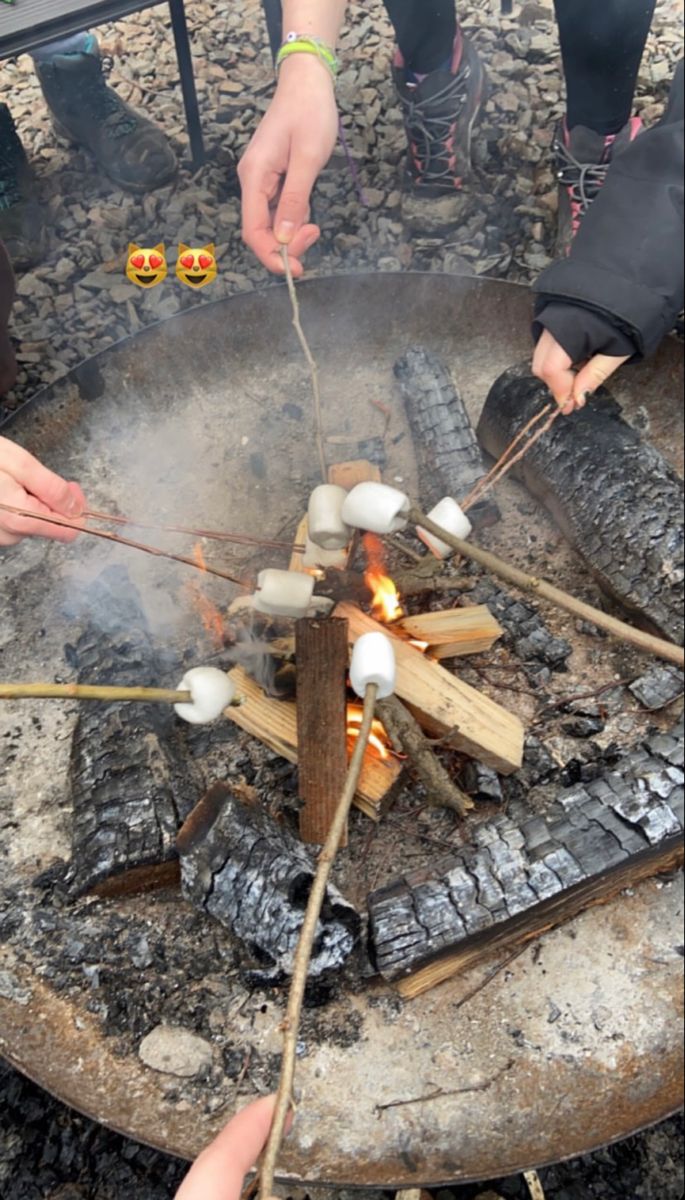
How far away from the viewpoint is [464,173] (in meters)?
4.34

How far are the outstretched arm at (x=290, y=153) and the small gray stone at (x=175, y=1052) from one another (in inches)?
84.4

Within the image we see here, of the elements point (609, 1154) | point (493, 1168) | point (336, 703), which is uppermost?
point (336, 703)

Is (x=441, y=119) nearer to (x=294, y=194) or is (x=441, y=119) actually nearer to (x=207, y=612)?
(x=294, y=194)

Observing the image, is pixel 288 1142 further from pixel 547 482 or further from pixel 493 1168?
pixel 547 482

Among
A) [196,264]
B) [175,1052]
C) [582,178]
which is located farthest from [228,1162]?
[582,178]

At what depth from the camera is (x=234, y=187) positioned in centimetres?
462

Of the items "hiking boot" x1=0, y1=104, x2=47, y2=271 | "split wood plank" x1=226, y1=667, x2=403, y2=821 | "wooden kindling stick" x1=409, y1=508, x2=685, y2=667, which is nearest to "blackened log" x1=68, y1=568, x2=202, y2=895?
"split wood plank" x1=226, y1=667, x2=403, y2=821

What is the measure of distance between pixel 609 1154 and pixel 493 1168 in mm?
631

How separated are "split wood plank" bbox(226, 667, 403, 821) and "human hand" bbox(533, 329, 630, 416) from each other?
43.9 inches

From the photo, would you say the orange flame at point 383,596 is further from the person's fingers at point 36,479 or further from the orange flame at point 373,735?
the person's fingers at point 36,479

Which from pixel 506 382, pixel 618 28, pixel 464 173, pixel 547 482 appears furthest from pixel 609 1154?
pixel 464 173

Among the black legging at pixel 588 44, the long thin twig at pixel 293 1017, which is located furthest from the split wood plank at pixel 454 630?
the black legging at pixel 588 44

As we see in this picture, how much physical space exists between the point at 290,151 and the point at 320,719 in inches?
64.6

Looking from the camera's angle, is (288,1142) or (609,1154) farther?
(609,1154)
